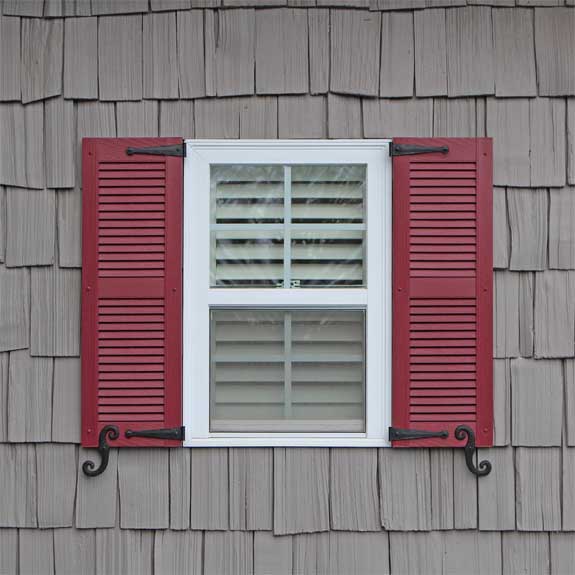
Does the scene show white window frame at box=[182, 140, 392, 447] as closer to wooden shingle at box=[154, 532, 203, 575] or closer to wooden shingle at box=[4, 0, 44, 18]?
wooden shingle at box=[154, 532, 203, 575]

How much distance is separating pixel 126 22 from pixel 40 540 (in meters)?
1.88

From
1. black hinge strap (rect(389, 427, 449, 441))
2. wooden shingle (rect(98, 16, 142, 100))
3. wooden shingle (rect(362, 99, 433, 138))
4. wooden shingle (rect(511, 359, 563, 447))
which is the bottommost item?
black hinge strap (rect(389, 427, 449, 441))

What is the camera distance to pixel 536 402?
2.58m

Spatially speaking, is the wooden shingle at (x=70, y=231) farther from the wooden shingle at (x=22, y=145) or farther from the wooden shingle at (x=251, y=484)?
the wooden shingle at (x=251, y=484)

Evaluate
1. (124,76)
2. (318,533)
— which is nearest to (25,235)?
(124,76)

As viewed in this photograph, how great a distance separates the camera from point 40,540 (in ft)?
8.50

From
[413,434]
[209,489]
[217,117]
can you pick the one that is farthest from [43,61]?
[413,434]

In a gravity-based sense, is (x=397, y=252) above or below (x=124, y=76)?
below

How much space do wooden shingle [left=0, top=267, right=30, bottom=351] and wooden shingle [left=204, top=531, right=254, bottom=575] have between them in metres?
0.97

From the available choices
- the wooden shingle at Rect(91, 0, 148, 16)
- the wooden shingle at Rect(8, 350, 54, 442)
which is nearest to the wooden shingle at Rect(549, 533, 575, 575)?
the wooden shingle at Rect(8, 350, 54, 442)

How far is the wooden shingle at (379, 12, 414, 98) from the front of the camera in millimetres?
2598

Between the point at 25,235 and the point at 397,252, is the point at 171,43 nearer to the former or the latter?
the point at 25,235

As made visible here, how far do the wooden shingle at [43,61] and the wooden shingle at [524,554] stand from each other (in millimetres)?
2278

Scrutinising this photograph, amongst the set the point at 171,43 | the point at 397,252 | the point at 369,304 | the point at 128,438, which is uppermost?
the point at 171,43
